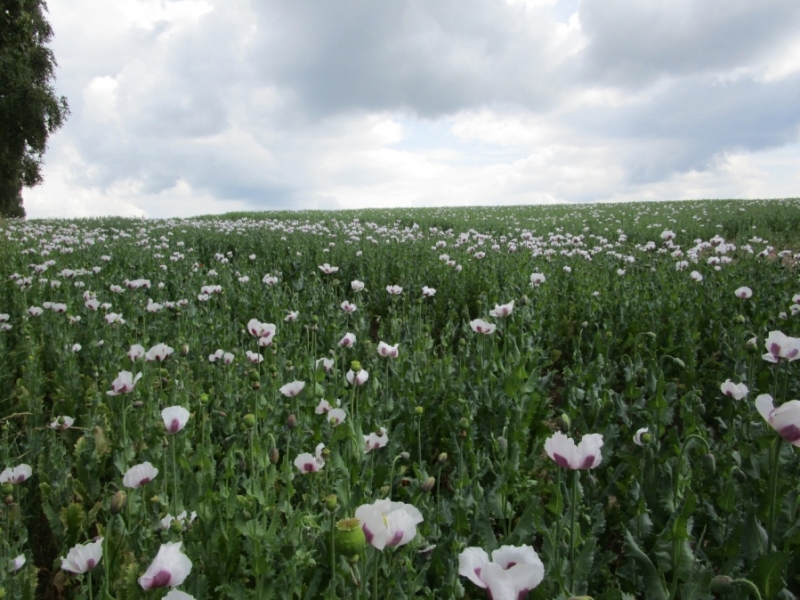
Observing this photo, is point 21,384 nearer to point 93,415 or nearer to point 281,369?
point 93,415

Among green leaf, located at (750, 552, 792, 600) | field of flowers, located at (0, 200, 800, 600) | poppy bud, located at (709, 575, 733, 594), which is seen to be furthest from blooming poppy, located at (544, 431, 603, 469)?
green leaf, located at (750, 552, 792, 600)

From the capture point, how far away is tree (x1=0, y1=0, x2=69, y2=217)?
76.8 feet

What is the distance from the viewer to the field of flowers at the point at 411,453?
2.00 m

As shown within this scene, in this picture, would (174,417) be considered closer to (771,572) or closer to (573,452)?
(573,452)

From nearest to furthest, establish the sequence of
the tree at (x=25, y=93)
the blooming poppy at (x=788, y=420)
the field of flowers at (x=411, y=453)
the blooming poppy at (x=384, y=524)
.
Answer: the blooming poppy at (x=384, y=524) → the blooming poppy at (x=788, y=420) → the field of flowers at (x=411, y=453) → the tree at (x=25, y=93)

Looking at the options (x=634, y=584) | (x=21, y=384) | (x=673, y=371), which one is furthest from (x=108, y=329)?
(x=673, y=371)

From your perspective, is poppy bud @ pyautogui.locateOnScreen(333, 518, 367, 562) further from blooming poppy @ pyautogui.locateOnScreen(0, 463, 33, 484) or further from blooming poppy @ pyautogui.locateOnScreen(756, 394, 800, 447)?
blooming poppy @ pyautogui.locateOnScreen(0, 463, 33, 484)

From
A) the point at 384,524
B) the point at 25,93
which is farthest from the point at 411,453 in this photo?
the point at 25,93

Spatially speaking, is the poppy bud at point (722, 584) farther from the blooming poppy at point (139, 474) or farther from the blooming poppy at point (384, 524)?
the blooming poppy at point (139, 474)

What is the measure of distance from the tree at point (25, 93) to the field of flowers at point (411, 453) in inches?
854

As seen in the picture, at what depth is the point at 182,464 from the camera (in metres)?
2.79

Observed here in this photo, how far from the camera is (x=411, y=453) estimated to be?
11.6 feet

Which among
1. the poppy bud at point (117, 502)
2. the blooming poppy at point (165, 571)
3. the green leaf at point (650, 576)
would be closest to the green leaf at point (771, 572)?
the green leaf at point (650, 576)

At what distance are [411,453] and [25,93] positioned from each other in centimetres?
3019
